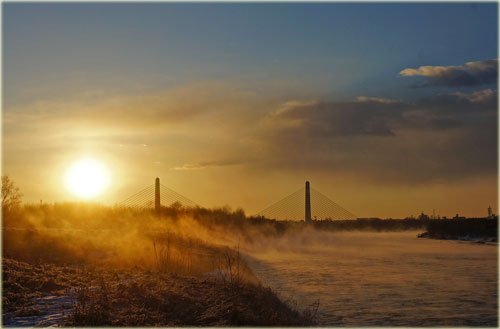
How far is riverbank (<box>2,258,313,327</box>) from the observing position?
53.4 ft

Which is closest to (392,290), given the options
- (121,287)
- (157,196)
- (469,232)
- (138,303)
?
(121,287)

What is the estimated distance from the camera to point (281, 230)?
104812 mm

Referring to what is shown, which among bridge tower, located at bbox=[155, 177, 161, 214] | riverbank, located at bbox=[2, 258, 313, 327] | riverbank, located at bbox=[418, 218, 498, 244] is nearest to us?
riverbank, located at bbox=[2, 258, 313, 327]

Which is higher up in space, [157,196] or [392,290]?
[157,196]

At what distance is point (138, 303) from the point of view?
703 inches

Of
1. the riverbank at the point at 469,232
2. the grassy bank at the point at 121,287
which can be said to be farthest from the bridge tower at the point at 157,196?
the riverbank at the point at 469,232

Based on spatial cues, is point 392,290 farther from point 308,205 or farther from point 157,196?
point 308,205

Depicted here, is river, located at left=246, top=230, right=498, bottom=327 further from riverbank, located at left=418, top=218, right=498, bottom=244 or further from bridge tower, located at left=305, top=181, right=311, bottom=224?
bridge tower, located at left=305, top=181, right=311, bottom=224

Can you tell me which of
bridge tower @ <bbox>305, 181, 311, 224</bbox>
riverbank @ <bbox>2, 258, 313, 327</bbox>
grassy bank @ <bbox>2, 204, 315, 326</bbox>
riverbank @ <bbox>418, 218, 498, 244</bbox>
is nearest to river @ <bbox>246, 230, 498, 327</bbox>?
grassy bank @ <bbox>2, 204, 315, 326</bbox>

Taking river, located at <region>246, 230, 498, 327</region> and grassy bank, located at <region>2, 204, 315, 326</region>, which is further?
river, located at <region>246, 230, 498, 327</region>

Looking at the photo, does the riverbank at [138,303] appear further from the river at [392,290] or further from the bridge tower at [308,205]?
the bridge tower at [308,205]

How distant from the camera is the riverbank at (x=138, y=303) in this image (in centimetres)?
1628

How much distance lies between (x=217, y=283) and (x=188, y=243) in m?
21.5

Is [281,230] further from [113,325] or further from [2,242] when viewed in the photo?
[113,325]
